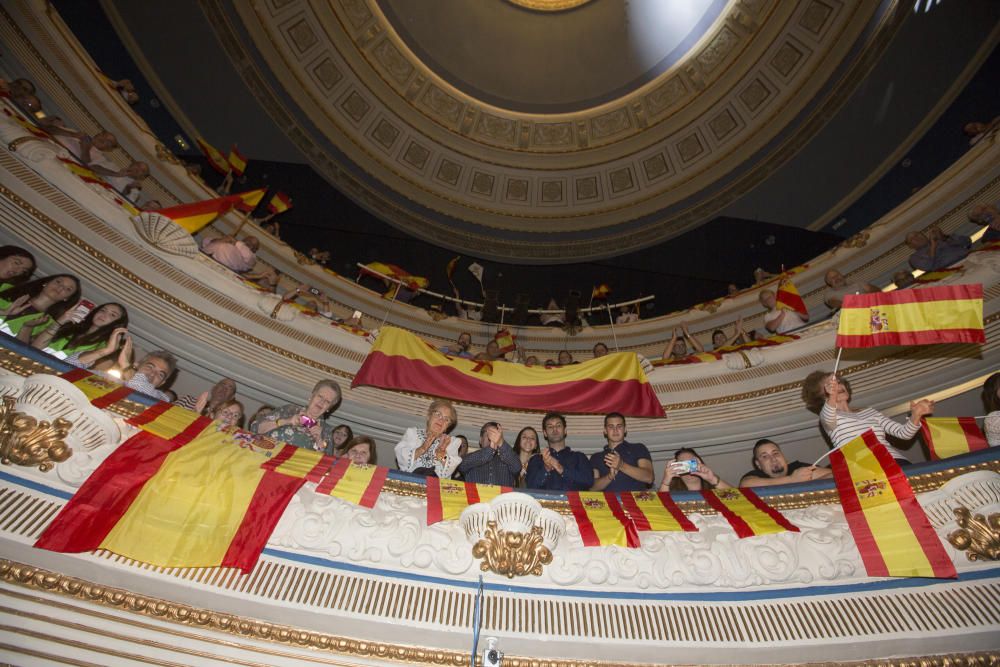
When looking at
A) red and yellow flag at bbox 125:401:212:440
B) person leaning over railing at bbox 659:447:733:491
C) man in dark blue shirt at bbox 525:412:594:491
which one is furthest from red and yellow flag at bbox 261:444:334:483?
person leaning over railing at bbox 659:447:733:491

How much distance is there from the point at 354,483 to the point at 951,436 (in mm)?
3860

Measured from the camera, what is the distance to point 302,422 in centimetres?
415

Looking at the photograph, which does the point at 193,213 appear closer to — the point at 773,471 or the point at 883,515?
the point at 773,471

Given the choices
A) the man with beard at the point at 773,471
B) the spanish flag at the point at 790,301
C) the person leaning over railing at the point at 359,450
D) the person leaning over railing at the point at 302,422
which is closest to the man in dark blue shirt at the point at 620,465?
the man with beard at the point at 773,471

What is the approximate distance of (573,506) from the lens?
3.47 m

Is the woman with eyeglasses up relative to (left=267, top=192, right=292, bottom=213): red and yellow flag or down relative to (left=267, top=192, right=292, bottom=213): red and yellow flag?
down

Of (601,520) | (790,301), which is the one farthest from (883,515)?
(790,301)

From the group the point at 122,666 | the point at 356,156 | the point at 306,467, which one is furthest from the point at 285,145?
the point at 122,666

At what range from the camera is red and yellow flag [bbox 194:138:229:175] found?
10203 millimetres

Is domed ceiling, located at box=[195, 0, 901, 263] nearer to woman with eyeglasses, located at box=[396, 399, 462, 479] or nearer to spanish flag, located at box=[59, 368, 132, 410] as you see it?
woman with eyeglasses, located at box=[396, 399, 462, 479]

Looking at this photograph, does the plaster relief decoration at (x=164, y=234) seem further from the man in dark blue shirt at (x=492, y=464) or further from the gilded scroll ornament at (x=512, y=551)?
the gilded scroll ornament at (x=512, y=551)

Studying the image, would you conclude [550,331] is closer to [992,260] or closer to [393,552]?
[992,260]

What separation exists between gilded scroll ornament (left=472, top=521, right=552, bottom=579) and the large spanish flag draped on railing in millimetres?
3056

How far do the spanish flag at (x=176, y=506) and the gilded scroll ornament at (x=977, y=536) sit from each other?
3622mm
